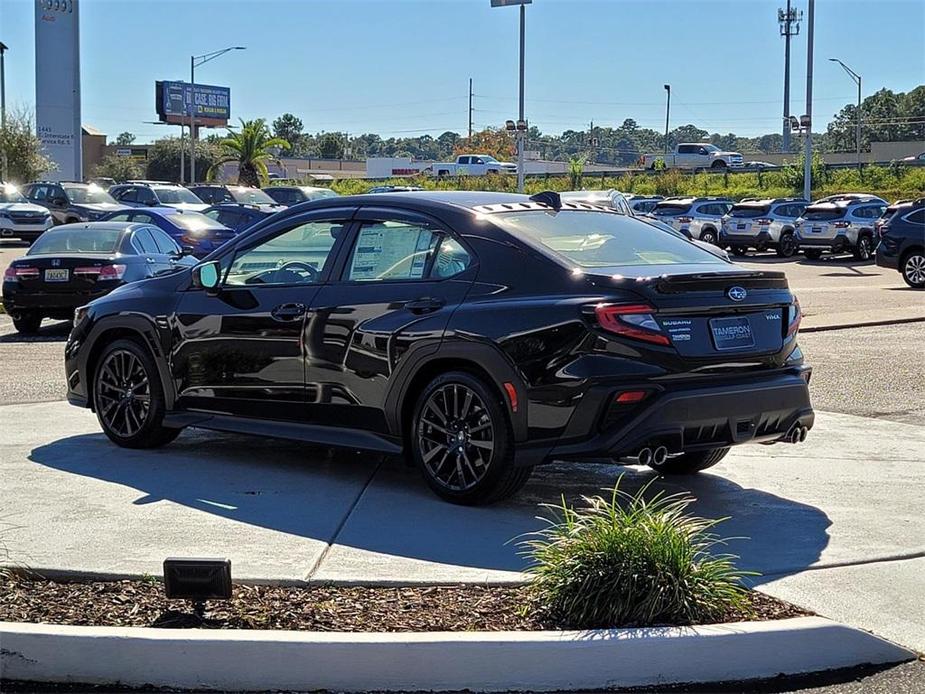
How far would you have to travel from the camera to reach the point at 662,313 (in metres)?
6.59

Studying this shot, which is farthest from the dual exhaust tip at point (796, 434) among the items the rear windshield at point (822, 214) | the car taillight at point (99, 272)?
the rear windshield at point (822, 214)

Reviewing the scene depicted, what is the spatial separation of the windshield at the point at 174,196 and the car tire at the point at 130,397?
30602mm

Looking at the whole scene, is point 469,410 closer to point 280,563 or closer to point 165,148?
point 280,563

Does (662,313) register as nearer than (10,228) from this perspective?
Yes

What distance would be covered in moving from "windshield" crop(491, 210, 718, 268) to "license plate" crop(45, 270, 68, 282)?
9.98m

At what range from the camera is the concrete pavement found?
579 centimetres

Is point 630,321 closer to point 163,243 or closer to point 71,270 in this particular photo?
point 71,270

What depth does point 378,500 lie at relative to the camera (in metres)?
7.21

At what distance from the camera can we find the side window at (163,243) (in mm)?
17562

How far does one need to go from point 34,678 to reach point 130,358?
4.12 metres

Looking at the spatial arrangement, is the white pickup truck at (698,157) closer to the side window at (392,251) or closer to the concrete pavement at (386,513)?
the concrete pavement at (386,513)

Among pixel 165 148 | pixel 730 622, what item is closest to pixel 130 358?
pixel 730 622

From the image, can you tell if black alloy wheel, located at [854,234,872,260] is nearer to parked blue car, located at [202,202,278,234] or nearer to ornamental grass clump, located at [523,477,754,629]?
parked blue car, located at [202,202,278,234]

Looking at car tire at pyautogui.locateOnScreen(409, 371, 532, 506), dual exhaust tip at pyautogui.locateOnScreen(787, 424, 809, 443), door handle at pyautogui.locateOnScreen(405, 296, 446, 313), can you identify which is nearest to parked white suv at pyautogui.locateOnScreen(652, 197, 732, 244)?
dual exhaust tip at pyautogui.locateOnScreen(787, 424, 809, 443)
